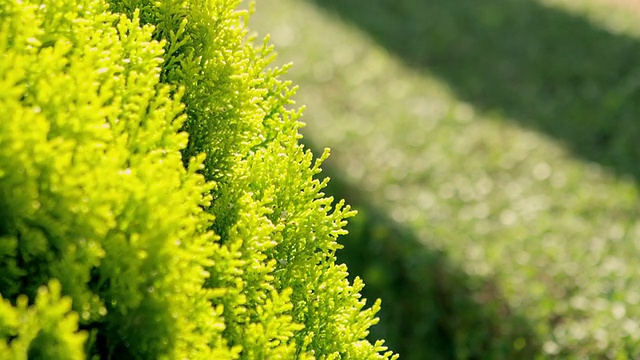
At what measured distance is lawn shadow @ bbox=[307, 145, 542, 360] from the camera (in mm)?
5848

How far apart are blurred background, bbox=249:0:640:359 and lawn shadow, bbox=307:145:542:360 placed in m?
0.01

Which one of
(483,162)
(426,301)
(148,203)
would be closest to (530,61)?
(483,162)

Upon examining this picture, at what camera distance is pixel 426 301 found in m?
6.32

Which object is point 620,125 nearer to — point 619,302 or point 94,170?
point 619,302

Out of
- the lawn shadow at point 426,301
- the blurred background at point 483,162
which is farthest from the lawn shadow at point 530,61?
the lawn shadow at point 426,301

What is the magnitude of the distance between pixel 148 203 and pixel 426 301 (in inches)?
186

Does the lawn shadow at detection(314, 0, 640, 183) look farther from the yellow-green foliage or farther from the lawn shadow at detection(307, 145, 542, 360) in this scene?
the yellow-green foliage

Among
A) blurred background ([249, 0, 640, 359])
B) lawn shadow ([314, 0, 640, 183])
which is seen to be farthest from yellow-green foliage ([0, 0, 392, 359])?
lawn shadow ([314, 0, 640, 183])

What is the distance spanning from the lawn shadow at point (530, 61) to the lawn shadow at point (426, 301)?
262cm

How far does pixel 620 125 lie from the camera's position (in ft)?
28.8

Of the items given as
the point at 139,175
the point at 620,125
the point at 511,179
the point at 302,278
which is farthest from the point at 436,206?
the point at 139,175

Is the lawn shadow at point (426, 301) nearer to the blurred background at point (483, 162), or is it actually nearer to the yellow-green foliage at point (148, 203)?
the blurred background at point (483, 162)

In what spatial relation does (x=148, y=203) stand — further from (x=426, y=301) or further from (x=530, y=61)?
(x=530, y=61)

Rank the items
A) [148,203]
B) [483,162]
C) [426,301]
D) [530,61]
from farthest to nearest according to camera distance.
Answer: [530,61] → [483,162] → [426,301] → [148,203]
